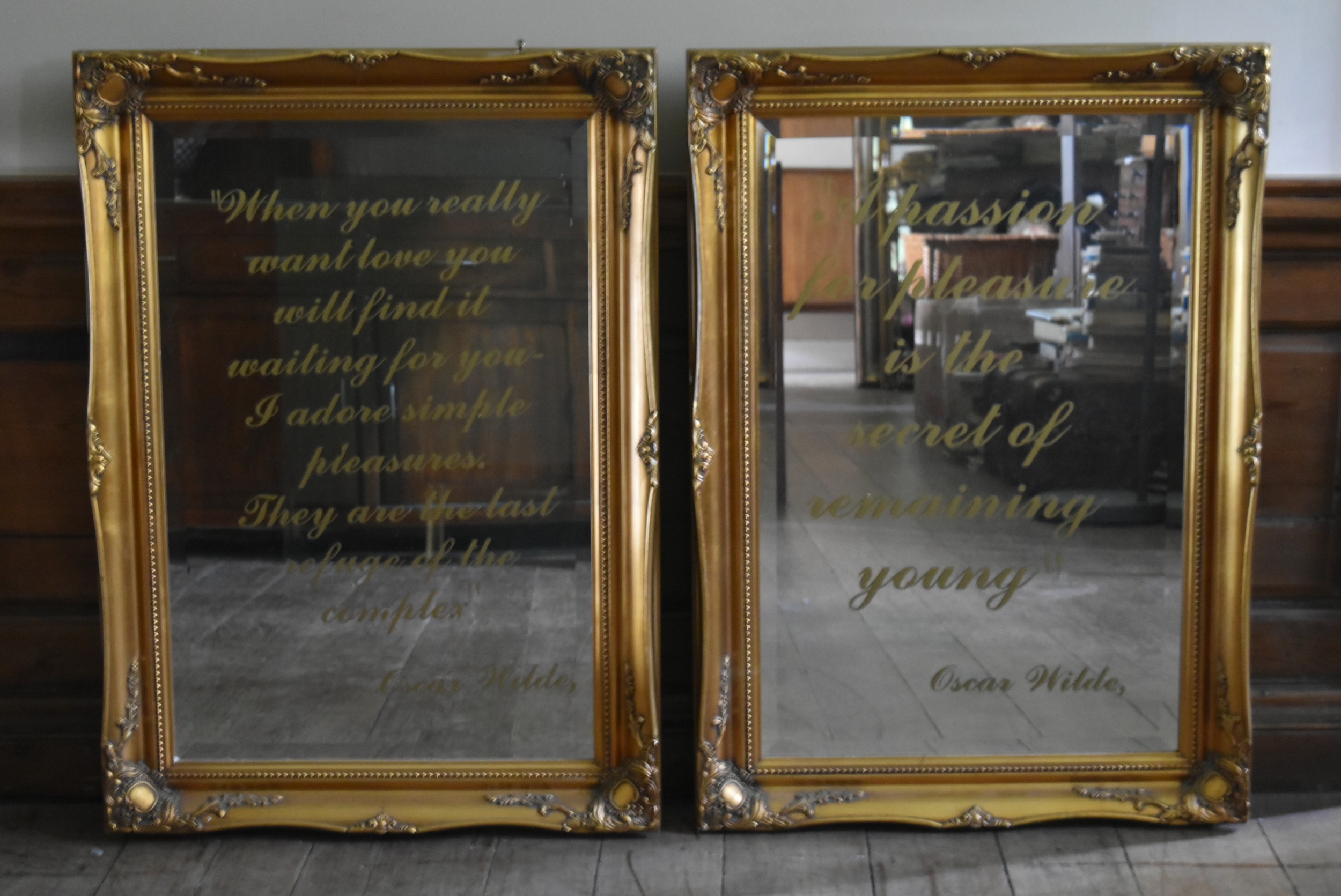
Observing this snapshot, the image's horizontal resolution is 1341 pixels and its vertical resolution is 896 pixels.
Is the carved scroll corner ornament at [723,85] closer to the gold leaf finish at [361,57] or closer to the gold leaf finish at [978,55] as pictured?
the gold leaf finish at [978,55]

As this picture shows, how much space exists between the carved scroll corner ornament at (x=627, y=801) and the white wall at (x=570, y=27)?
0.79 meters

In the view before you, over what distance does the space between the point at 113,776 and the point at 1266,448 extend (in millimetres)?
1701

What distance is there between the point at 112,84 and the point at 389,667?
85 centimetres

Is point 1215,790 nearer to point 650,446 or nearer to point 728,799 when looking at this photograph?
point 728,799

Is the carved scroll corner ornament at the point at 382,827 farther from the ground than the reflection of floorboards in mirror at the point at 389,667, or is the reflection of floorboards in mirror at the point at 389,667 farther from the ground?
the reflection of floorboards in mirror at the point at 389,667

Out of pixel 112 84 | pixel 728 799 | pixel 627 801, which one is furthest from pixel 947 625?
pixel 112 84

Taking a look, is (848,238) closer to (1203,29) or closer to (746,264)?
(746,264)

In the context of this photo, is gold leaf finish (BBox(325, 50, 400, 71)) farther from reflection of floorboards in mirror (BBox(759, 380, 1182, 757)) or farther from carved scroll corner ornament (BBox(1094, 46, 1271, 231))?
carved scroll corner ornament (BBox(1094, 46, 1271, 231))

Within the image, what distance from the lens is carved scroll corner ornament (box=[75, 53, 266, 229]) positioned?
1.56m

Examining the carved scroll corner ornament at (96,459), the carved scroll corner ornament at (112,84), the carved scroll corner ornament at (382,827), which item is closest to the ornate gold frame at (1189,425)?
the carved scroll corner ornament at (382,827)

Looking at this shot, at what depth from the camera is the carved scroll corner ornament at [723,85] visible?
1562 millimetres

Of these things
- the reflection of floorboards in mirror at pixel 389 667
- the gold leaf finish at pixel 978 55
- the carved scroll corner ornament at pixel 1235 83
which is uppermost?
the gold leaf finish at pixel 978 55

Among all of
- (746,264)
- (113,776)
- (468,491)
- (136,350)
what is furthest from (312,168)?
(113,776)

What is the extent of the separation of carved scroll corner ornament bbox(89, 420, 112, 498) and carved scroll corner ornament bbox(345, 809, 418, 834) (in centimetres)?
57
